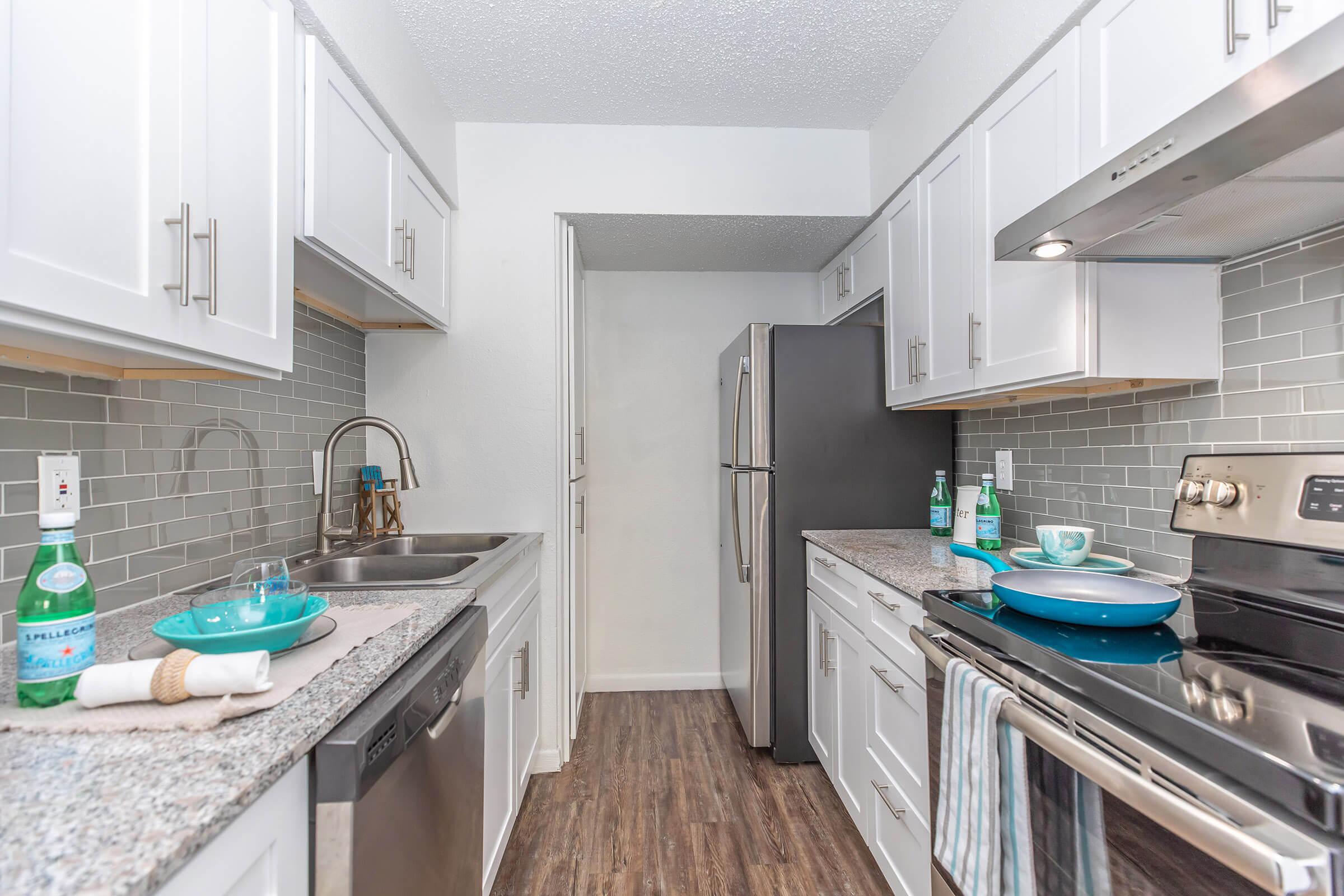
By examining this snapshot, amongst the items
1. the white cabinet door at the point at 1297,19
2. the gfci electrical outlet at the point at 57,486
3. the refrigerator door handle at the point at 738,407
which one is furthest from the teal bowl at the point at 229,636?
the refrigerator door handle at the point at 738,407

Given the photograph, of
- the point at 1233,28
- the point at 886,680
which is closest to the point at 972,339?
the point at 1233,28

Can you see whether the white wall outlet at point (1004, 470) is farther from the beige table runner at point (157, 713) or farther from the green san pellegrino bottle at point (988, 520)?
the beige table runner at point (157, 713)

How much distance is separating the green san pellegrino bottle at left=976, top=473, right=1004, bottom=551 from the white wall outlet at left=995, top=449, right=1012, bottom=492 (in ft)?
0.99

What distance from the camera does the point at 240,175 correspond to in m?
1.16

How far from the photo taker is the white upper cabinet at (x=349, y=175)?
141 centimetres

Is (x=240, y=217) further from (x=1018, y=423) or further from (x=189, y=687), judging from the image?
(x=1018, y=423)

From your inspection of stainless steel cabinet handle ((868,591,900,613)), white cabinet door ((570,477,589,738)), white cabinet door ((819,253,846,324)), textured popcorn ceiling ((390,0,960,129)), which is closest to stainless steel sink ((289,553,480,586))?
white cabinet door ((570,477,589,738))

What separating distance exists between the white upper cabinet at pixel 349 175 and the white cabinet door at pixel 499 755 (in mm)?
1101

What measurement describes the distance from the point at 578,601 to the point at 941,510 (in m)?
1.52

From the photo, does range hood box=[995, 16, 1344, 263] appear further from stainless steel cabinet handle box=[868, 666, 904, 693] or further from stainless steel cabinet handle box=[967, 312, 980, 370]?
stainless steel cabinet handle box=[868, 666, 904, 693]

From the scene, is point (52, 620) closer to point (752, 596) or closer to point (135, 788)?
point (135, 788)

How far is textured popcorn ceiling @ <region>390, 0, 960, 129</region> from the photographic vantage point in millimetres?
1820

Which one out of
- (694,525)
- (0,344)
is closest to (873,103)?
(694,525)

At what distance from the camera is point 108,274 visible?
0.87 meters
